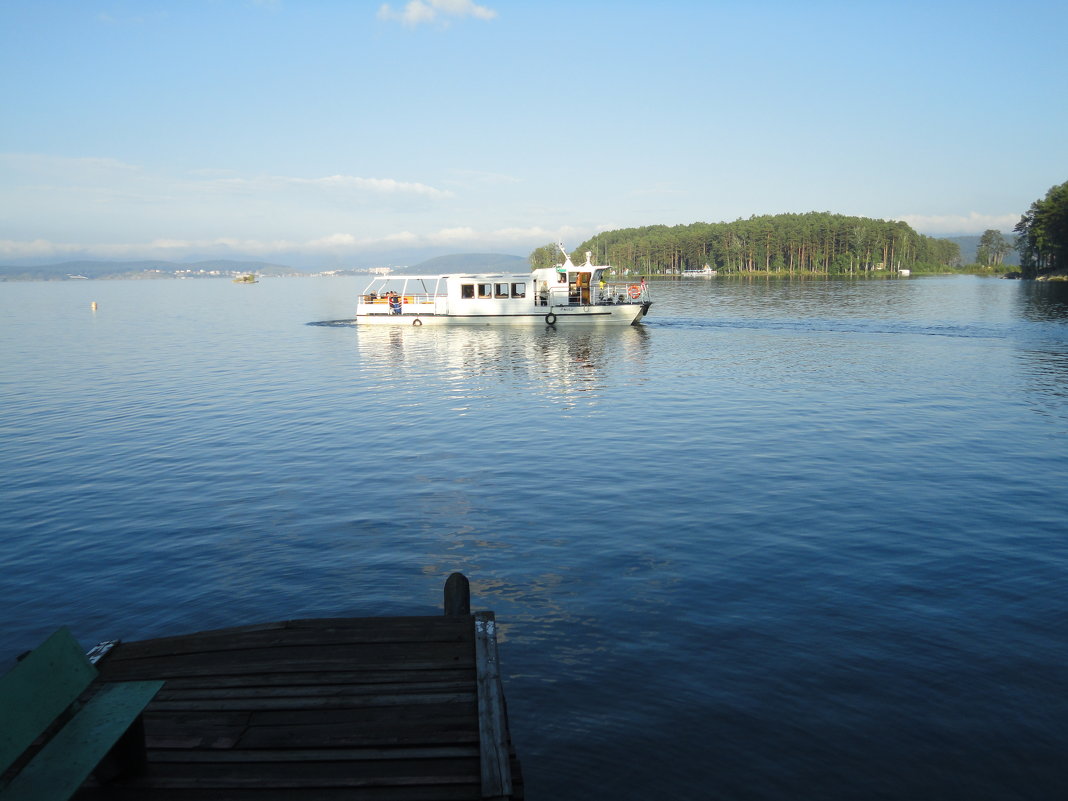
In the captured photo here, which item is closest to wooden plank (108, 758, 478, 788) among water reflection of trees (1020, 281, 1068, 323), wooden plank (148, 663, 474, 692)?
wooden plank (148, 663, 474, 692)

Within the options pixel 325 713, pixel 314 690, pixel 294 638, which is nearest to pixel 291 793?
pixel 325 713

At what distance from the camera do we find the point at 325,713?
616cm

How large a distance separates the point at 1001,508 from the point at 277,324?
A: 71446 mm

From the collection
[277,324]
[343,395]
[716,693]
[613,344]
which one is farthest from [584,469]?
[277,324]

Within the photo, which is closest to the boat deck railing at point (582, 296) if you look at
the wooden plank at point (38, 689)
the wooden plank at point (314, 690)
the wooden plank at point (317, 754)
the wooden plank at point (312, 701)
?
the wooden plank at point (314, 690)

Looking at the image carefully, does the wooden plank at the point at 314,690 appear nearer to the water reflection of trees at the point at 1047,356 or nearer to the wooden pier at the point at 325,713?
the wooden pier at the point at 325,713

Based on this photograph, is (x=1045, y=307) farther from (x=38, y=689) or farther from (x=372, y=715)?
(x=38, y=689)

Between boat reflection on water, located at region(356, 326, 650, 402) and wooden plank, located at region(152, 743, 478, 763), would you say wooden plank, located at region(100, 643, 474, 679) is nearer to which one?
wooden plank, located at region(152, 743, 478, 763)

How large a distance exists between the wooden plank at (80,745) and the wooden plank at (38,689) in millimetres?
196

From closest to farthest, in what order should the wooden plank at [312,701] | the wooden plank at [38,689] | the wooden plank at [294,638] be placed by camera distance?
the wooden plank at [38,689] → the wooden plank at [312,701] → the wooden plank at [294,638]

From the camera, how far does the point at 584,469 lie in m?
18.5

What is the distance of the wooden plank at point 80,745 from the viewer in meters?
4.41

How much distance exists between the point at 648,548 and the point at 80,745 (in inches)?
381

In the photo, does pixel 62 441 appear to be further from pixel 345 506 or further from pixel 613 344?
pixel 613 344
